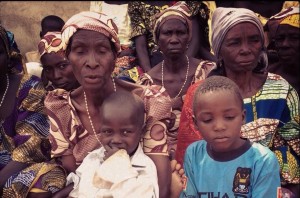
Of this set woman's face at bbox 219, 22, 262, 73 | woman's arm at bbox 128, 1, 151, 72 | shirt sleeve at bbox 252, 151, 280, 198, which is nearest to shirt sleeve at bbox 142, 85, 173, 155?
woman's face at bbox 219, 22, 262, 73

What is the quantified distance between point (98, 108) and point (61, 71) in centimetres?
108

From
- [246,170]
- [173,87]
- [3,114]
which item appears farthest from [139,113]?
[173,87]

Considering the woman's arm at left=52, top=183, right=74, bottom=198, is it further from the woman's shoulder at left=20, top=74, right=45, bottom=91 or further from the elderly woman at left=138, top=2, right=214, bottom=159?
the elderly woman at left=138, top=2, right=214, bottom=159

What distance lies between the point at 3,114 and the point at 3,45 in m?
0.52

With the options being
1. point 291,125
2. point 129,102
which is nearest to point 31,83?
point 129,102

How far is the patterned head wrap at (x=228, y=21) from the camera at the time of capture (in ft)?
12.6

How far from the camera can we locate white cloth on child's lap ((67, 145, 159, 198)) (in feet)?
10.3

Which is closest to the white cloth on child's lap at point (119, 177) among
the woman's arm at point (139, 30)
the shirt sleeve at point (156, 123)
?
the shirt sleeve at point (156, 123)

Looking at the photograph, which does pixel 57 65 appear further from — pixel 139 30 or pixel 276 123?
pixel 276 123

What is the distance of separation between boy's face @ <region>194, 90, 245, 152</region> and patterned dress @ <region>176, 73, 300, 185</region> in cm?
71

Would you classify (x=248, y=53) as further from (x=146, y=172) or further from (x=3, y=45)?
(x=3, y=45)

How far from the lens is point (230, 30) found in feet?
12.7

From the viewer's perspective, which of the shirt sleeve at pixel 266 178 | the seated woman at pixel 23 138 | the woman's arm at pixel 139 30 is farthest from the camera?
the woman's arm at pixel 139 30

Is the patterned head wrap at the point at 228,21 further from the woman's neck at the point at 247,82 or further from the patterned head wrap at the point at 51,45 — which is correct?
the patterned head wrap at the point at 51,45
